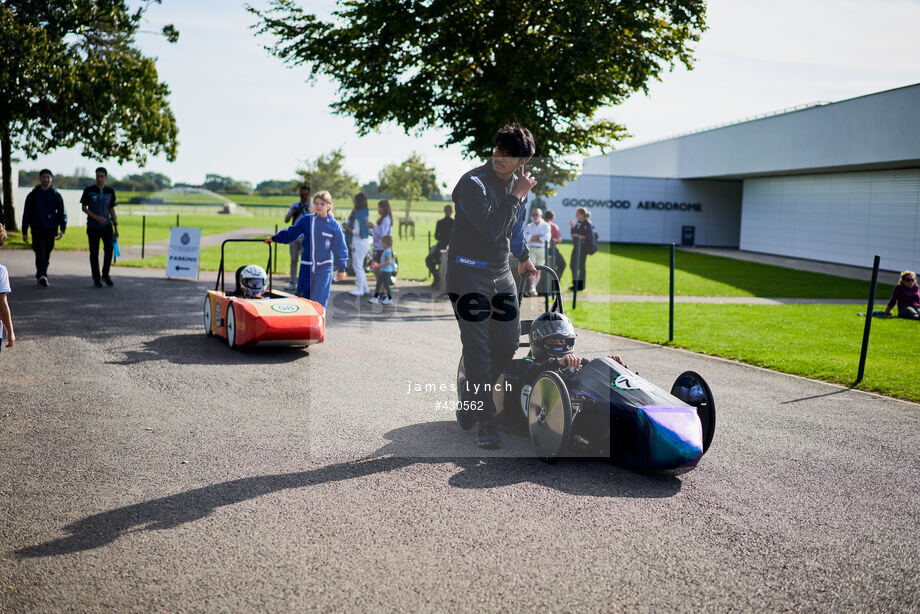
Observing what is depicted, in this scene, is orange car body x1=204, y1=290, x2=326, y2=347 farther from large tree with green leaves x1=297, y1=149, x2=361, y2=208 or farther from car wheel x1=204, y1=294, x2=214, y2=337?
large tree with green leaves x1=297, y1=149, x2=361, y2=208

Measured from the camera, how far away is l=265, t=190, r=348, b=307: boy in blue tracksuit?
32.1 feet

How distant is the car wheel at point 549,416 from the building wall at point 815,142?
24889 mm

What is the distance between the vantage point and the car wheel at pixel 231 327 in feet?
29.3

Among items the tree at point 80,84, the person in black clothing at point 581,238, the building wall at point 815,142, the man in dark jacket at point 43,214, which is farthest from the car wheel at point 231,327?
the building wall at point 815,142

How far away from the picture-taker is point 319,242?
Result: 9867 mm

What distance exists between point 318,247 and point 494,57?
9967 mm

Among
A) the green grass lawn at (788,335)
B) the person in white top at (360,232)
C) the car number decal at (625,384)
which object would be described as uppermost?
the person in white top at (360,232)

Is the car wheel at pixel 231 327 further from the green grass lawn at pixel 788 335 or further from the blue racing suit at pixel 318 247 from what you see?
the green grass lawn at pixel 788 335

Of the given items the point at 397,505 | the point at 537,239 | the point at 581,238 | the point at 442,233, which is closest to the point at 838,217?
the point at 581,238

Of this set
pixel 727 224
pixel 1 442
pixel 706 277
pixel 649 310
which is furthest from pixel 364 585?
pixel 727 224

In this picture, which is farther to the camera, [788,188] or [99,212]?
[788,188]

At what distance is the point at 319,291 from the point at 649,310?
7.58 m

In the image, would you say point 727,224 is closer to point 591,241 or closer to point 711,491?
point 591,241

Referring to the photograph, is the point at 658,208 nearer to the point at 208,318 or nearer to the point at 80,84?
the point at 80,84
